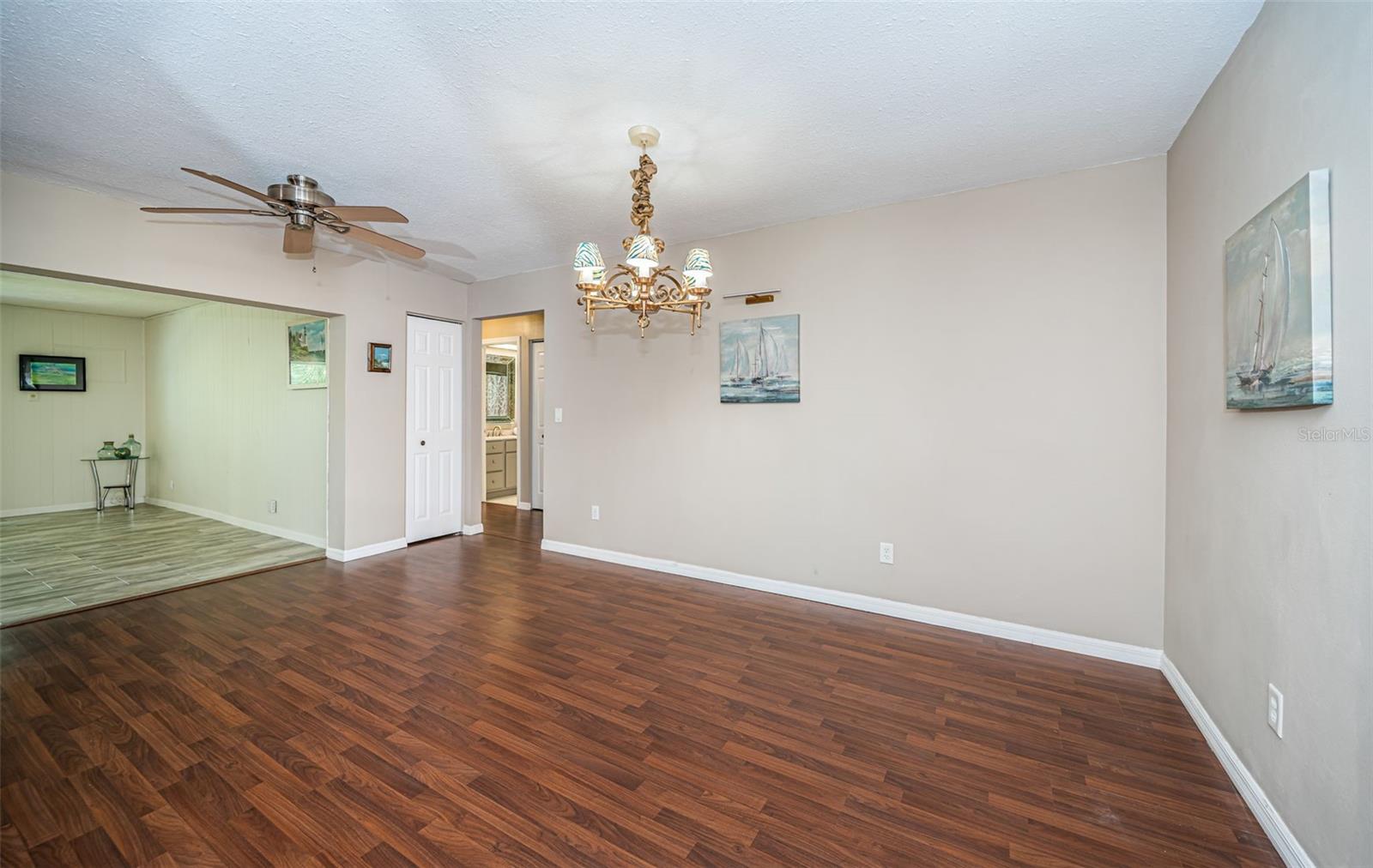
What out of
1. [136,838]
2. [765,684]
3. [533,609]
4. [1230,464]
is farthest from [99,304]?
[1230,464]

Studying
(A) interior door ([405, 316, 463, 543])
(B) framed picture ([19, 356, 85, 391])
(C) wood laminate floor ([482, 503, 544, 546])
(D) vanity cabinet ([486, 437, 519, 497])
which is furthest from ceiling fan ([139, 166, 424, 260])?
(B) framed picture ([19, 356, 85, 391])

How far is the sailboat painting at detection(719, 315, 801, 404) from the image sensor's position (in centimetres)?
386

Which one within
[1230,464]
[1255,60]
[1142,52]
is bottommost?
[1230,464]

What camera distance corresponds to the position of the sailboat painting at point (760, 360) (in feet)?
12.7

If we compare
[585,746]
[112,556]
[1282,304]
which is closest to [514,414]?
[112,556]

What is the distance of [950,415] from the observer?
3314mm

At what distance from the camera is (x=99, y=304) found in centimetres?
657

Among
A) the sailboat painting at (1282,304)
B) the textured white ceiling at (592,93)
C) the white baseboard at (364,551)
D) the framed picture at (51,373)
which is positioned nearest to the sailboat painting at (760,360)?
the textured white ceiling at (592,93)

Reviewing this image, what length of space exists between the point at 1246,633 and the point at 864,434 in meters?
2.00

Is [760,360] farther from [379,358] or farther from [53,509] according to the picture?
[53,509]

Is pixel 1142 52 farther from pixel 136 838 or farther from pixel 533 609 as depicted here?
pixel 136 838

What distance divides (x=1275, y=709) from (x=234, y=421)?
27.2 feet
